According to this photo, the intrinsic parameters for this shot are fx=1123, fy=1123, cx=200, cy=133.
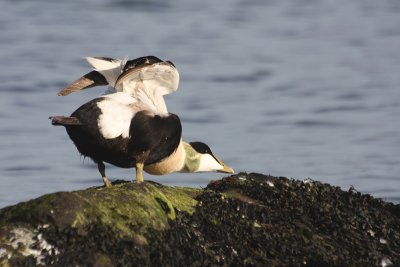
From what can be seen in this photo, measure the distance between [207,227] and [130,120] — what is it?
128 centimetres

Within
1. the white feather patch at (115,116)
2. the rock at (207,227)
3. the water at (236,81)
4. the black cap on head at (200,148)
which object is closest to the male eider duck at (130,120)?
the white feather patch at (115,116)

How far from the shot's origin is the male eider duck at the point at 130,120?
6594 mm

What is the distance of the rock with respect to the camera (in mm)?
5102

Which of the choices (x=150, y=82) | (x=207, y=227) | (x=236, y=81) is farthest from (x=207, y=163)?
(x=236, y=81)

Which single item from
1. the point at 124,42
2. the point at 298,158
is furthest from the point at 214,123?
the point at 124,42

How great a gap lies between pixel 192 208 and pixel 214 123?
5906 millimetres

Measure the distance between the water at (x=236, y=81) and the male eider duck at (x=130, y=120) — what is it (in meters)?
1.95

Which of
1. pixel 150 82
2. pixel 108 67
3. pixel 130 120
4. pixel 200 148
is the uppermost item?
pixel 108 67

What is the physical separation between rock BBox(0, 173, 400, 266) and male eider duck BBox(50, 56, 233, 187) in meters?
0.66

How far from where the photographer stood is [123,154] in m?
6.77

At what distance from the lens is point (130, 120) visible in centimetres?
673

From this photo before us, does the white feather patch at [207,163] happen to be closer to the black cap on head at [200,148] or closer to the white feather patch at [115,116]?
the black cap on head at [200,148]

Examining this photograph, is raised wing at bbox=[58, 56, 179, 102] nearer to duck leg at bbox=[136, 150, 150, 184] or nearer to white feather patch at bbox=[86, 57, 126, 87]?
white feather patch at bbox=[86, 57, 126, 87]

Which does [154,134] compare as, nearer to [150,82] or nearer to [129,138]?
[129,138]
